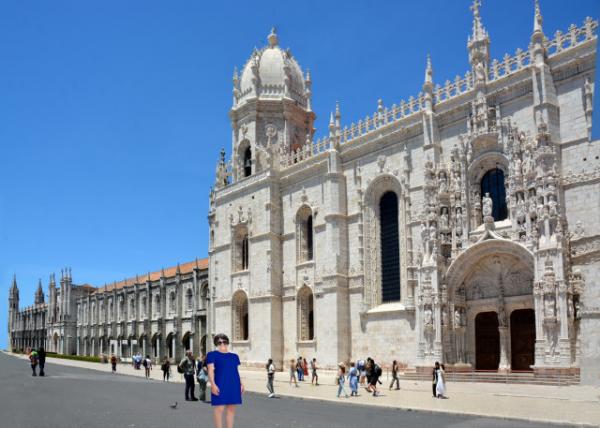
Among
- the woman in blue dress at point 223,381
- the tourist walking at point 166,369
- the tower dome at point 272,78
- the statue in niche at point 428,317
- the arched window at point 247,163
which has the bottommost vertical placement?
the tourist walking at point 166,369

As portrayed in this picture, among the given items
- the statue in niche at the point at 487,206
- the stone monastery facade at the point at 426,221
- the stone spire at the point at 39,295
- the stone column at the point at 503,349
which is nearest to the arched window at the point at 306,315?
the stone monastery facade at the point at 426,221

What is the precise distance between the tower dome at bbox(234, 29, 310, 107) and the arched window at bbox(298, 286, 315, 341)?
45.6 feet

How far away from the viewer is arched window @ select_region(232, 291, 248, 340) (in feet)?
135

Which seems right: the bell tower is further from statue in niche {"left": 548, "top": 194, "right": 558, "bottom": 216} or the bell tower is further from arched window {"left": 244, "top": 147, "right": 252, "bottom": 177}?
statue in niche {"left": 548, "top": 194, "right": 558, "bottom": 216}

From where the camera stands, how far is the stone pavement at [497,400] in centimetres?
1494

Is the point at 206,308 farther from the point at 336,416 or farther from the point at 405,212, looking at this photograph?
the point at 336,416

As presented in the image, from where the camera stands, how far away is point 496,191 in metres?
28.5

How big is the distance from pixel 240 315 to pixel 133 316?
33316 mm

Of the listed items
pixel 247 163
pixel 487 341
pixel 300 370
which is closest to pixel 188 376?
pixel 300 370

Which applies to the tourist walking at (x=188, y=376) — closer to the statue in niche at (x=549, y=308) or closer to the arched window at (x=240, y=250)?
the statue in niche at (x=549, y=308)

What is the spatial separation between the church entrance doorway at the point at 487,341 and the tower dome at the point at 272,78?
2115 cm

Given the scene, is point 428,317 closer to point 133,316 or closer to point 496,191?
point 496,191

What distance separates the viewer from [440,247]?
96.0 ft

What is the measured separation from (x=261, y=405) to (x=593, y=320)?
1319 centimetres
